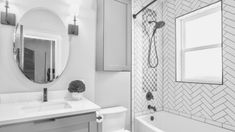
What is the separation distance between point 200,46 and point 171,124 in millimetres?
1340

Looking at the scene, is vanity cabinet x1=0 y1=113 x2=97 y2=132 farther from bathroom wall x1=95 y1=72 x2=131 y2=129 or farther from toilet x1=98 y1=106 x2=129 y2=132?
bathroom wall x1=95 y1=72 x2=131 y2=129

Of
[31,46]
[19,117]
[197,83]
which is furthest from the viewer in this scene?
[197,83]

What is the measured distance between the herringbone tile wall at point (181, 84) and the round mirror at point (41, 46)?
1.13 m

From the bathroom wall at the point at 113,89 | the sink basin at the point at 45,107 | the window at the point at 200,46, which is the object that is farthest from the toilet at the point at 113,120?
the window at the point at 200,46

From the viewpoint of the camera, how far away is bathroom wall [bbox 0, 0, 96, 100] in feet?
4.44

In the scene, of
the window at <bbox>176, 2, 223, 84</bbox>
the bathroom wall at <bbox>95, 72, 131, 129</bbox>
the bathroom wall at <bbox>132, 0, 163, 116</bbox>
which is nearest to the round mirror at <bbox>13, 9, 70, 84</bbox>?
the bathroom wall at <bbox>95, 72, 131, 129</bbox>

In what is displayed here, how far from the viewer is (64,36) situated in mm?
1651

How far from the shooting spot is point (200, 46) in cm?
216

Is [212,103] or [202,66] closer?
[212,103]

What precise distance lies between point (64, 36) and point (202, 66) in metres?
2.07

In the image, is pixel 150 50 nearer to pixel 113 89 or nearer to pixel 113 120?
pixel 113 89

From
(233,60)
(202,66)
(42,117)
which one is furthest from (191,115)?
(42,117)

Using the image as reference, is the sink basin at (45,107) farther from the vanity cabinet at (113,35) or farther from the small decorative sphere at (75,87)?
the vanity cabinet at (113,35)

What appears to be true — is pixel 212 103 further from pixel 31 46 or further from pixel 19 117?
pixel 31 46
